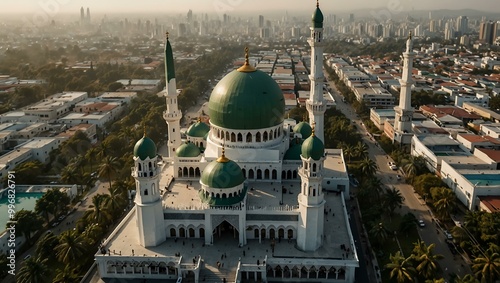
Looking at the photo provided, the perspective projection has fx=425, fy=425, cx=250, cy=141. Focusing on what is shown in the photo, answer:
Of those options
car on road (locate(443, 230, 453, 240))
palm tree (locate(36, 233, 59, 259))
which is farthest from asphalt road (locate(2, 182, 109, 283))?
car on road (locate(443, 230, 453, 240))

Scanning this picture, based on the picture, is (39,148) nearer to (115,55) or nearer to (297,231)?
(297,231)

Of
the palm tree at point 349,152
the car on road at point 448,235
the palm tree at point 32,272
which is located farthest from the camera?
the palm tree at point 349,152

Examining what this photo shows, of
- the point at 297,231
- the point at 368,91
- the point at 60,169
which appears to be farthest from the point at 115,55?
the point at 297,231

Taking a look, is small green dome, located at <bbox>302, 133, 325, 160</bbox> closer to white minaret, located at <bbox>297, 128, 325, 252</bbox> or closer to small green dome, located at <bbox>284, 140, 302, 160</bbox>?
white minaret, located at <bbox>297, 128, 325, 252</bbox>

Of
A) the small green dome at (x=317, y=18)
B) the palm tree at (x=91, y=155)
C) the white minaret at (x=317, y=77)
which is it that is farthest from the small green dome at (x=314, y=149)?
the palm tree at (x=91, y=155)

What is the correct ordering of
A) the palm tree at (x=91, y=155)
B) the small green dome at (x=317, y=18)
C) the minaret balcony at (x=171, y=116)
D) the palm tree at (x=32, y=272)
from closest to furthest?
1. the palm tree at (x=32, y=272)
2. the small green dome at (x=317, y=18)
3. the minaret balcony at (x=171, y=116)
4. the palm tree at (x=91, y=155)

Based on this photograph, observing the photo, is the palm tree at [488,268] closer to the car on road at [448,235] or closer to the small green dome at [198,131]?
the car on road at [448,235]
